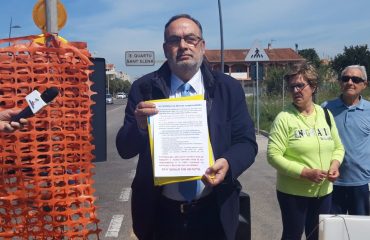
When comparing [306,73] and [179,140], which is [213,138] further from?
[306,73]

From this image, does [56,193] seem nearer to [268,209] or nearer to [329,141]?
[329,141]

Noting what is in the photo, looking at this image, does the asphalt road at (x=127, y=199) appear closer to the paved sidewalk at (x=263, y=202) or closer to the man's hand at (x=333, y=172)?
the paved sidewalk at (x=263, y=202)

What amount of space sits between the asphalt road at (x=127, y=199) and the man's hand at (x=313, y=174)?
87.2 inches

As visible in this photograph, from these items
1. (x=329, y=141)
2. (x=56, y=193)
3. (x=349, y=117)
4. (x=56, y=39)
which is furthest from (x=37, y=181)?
(x=349, y=117)

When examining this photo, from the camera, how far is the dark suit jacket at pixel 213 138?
2600 millimetres

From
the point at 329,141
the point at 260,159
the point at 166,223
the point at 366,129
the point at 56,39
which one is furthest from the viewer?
the point at 260,159

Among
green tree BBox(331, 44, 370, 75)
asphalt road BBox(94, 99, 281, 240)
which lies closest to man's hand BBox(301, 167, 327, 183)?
asphalt road BBox(94, 99, 281, 240)

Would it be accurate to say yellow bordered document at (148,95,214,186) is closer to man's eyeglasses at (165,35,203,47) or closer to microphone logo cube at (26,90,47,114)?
man's eyeglasses at (165,35,203,47)

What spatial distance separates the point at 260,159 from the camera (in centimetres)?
1202

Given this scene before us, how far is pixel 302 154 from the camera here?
11.9 feet

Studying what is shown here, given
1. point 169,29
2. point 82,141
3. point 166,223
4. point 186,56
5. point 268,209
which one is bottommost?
point 268,209

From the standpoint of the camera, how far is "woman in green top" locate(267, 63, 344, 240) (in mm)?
3613

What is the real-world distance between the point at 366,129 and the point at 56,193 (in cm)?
269

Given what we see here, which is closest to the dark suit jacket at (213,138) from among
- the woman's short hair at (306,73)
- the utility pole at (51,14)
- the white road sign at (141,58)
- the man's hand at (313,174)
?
Result: the man's hand at (313,174)
